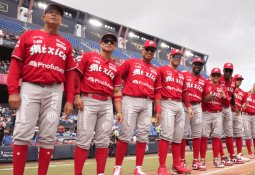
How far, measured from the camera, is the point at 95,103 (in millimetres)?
3814

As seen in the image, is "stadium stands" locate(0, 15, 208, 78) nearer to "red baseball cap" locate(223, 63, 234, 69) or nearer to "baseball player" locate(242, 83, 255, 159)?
"baseball player" locate(242, 83, 255, 159)

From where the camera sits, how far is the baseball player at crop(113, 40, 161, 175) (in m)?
4.39

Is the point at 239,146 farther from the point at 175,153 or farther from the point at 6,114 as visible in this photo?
the point at 6,114

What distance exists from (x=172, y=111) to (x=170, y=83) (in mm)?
482

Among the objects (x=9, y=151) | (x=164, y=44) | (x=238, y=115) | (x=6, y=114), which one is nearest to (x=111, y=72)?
(x=238, y=115)

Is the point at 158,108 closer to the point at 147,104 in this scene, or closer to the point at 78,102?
the point at 147,104

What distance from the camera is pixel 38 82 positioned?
3.15m

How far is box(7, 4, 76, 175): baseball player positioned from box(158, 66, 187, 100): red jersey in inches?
87.2

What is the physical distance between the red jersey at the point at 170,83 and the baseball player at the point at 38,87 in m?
2.22

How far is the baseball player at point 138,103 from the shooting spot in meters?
4.39

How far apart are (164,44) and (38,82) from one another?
36.4 metres

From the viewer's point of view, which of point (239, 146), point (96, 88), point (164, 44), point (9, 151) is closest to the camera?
point (96, 88)

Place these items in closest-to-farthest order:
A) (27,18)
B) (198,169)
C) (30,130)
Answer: (30,130) → (198,169) → (27,18)

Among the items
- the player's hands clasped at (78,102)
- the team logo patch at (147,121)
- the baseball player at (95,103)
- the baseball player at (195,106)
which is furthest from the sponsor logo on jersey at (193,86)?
the player's hands clasped at (78,102)
